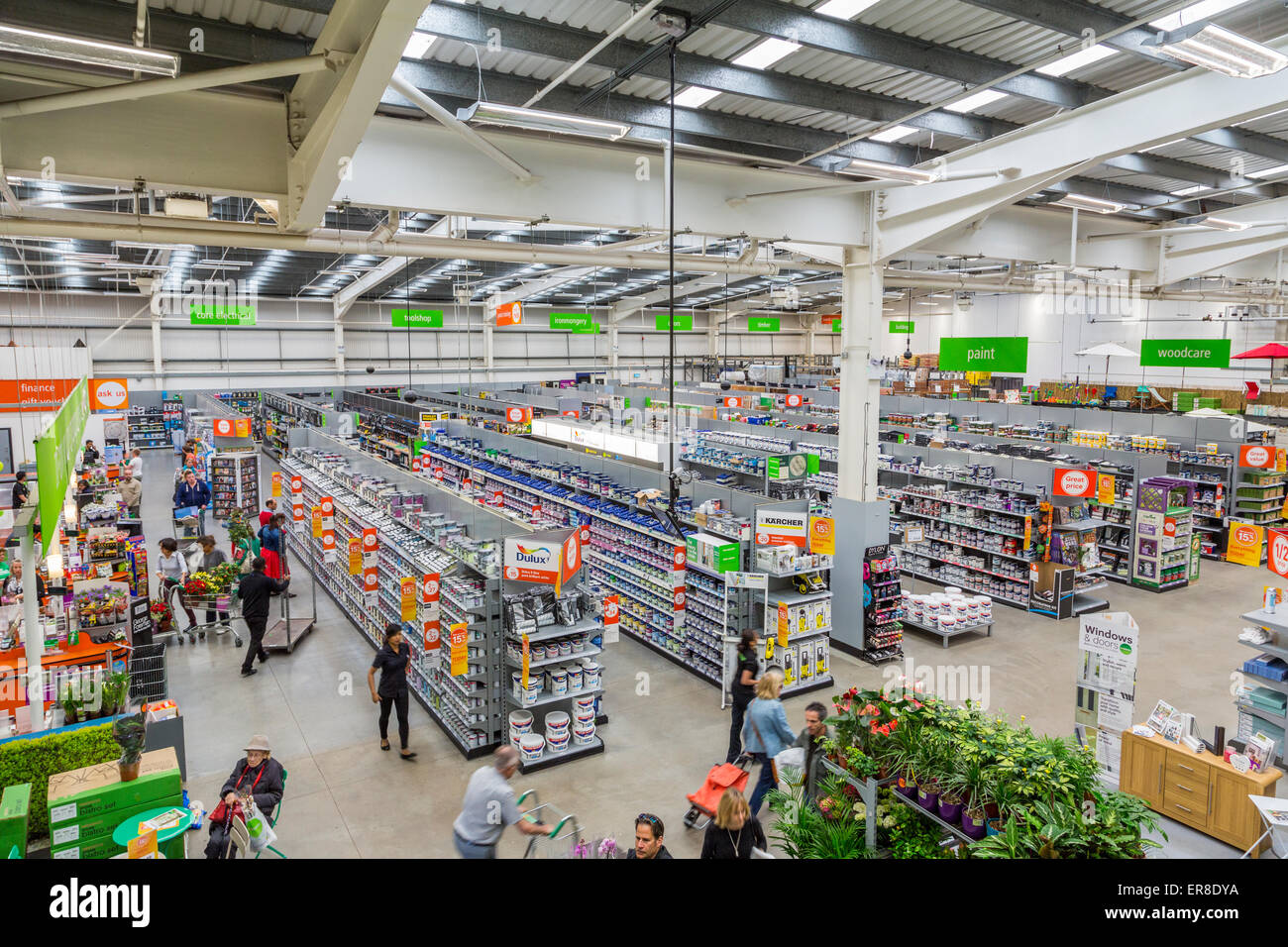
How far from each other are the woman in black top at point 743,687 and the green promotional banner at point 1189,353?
9.62 m

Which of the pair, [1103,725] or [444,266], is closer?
[1103,725]

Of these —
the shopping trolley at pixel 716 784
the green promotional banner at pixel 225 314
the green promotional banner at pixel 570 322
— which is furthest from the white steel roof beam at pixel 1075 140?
the green promotional banner at pixel 225 314

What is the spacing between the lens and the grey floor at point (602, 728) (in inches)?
255

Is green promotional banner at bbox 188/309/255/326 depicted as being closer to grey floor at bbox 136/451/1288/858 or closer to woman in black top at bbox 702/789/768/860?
grey floor at bbox 136/451/1288/858

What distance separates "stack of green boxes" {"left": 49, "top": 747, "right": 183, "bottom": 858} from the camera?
14.0 ft

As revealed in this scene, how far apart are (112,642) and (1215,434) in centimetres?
1838

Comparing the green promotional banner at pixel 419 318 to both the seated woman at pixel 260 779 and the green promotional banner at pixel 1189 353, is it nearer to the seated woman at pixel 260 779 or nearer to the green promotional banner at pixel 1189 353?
the seated woman at pixel 260 779

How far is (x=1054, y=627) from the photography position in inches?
445

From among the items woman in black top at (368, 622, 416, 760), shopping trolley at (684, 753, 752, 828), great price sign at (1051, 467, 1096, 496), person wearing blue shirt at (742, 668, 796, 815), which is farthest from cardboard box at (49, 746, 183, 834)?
great price sign at (1051, 467, 1096, 496)

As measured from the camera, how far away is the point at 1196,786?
20.8 ft

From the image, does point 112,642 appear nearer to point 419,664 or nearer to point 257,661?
point 257,661

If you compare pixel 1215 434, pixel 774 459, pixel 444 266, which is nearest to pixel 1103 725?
pixel 774 459
